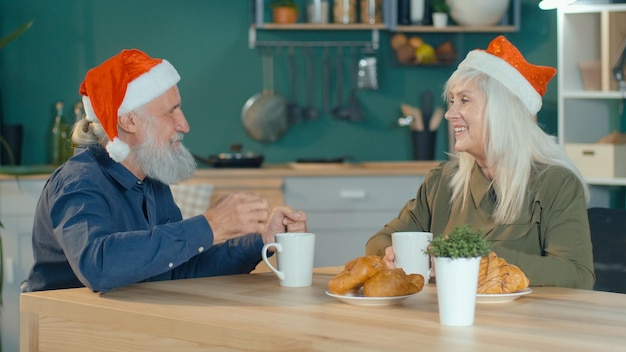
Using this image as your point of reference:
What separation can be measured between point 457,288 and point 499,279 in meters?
0.28

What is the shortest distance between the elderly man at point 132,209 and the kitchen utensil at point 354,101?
2.94 m

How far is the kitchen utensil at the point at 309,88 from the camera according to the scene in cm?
541

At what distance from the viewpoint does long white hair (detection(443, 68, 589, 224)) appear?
2.50 m

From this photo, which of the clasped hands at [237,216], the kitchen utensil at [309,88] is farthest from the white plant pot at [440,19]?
the clasped hands at [237,216]

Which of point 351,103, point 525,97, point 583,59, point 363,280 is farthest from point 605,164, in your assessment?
point 363,280

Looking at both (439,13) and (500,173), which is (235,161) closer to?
(439,13)

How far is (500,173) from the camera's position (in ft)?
8.25

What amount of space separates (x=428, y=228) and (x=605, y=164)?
7.35 feet

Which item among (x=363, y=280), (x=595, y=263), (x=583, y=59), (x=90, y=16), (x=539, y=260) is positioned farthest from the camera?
(x=90, y=16)

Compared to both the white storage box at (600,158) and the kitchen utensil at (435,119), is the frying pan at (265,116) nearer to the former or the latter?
the kitchen utensil at (435,119)

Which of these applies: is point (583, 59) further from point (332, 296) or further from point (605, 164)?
point (332, 296)

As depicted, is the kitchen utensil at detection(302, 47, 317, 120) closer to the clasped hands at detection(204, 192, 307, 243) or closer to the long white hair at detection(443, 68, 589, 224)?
the long white hair at detection(443, 68, 589, 224)

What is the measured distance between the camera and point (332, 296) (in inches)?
73.7

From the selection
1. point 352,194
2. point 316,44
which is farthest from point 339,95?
point 352,194
